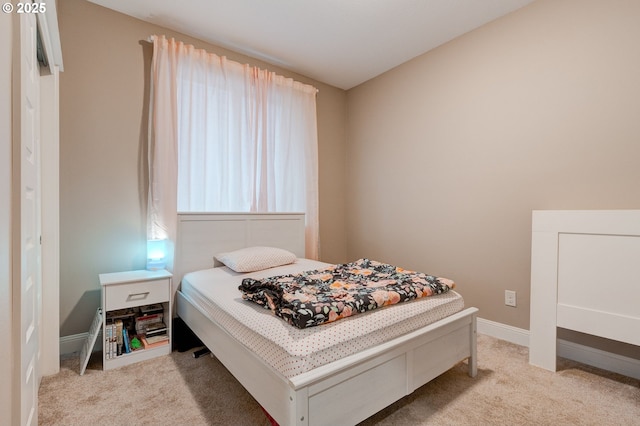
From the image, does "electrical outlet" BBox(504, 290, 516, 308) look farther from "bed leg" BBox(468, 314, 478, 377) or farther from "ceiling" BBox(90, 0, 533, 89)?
"ceiling" BBox(90, 0, 533, 89)

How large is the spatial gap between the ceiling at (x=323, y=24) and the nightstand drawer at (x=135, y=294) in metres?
2.13

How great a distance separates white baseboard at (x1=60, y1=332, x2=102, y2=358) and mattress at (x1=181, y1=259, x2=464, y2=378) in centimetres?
94

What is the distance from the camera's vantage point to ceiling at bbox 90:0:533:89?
7.76 ft

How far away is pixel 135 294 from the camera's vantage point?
215 cm

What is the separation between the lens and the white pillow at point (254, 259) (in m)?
2.43

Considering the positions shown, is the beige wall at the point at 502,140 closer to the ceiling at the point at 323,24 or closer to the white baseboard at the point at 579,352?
the white baseboard at the point at 579,352

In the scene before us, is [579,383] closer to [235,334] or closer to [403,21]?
[235,334]

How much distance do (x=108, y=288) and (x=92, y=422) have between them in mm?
795

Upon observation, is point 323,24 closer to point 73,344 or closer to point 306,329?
point 306,329

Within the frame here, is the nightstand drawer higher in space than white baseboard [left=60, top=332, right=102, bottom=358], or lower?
higher

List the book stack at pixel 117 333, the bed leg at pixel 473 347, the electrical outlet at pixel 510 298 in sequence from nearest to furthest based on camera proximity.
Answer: the bed leg at pixel 473 347 < the book stack at pixel 117 333 < the electrical outlet at pixel 510 298

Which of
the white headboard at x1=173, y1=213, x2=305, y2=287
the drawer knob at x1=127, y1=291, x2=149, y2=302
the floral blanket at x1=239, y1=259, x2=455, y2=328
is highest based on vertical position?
the white headboard at x1=173, y1=213, x2=305, y2=287

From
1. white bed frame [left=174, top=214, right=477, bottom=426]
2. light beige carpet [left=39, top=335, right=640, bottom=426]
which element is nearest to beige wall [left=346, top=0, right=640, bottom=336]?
light beige carpet [left=39, top=335, right=640, bottom=426]

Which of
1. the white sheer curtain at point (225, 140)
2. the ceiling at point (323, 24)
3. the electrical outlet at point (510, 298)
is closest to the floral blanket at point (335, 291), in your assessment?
the electrical outlet at point (510, 298)
